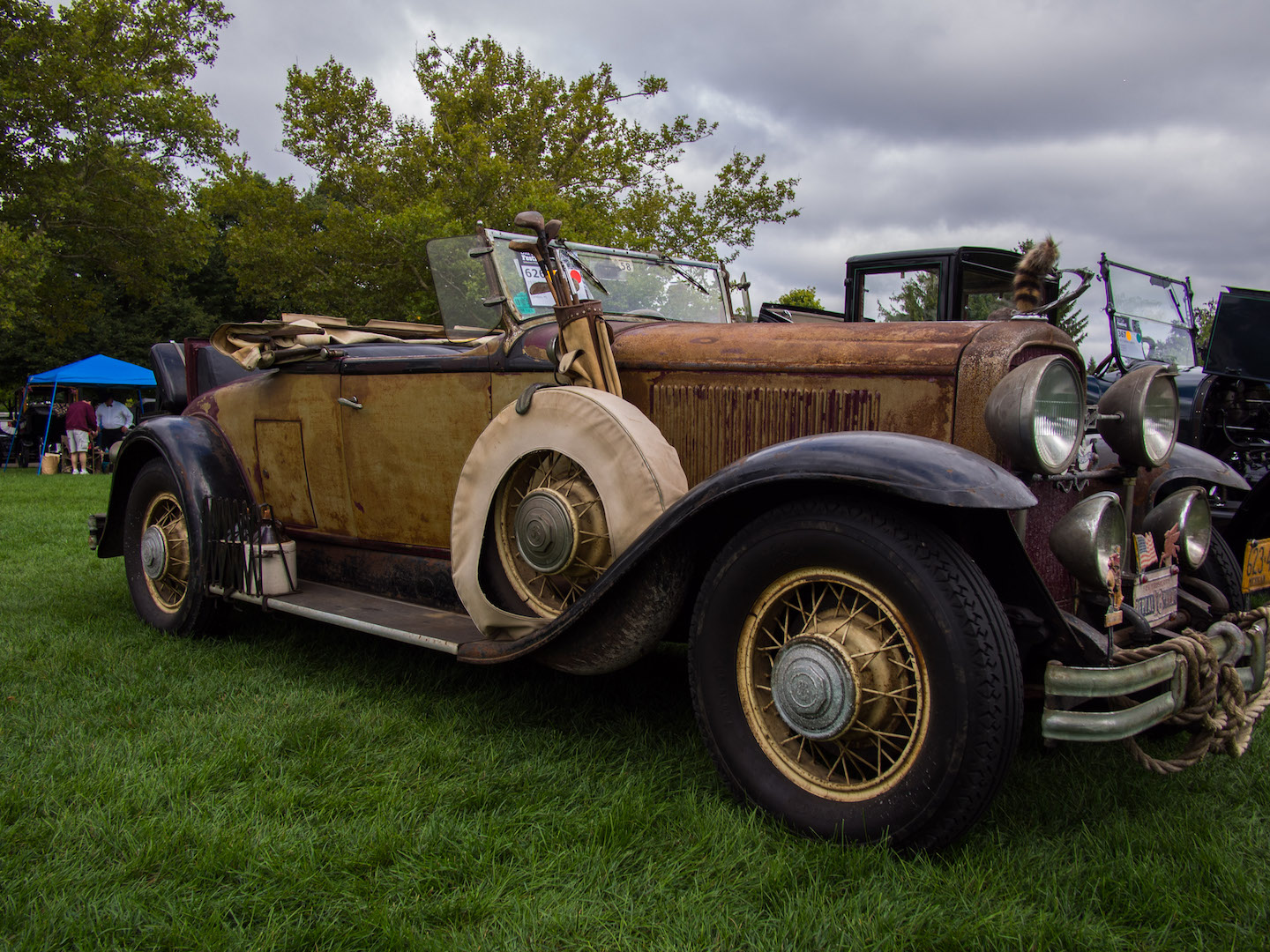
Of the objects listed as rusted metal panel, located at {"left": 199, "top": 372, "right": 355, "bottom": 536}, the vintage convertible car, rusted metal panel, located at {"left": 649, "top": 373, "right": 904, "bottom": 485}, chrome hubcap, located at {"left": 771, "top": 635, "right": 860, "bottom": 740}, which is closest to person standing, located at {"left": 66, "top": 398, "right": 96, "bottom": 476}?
rusted metal panel, located at {"left": 199, "top": 372, "right": 355, "bottom": 536}

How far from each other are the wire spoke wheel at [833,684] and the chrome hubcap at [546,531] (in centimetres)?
64

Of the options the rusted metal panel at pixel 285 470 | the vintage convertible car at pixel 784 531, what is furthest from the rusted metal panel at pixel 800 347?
the rusted metal panel at pixel 285 470

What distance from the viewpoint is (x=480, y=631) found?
2859 millimetres

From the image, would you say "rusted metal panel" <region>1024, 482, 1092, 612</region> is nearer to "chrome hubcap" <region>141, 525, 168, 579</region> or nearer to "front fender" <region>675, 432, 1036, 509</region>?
"front fender" <region>675, 432, 1036, 509</region>

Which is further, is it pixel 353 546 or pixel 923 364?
pixel 353 546

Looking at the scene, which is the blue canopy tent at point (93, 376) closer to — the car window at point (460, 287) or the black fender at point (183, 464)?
the black fender at point (183, 464)

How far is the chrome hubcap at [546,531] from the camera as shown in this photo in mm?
2570

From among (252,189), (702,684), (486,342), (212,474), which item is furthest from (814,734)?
(252,189)

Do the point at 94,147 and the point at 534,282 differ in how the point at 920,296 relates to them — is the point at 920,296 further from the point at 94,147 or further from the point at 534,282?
the point at 94,147

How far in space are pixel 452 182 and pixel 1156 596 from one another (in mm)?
12033

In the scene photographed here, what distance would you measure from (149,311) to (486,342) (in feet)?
90.7

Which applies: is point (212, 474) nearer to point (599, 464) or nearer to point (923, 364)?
point (599, 464)

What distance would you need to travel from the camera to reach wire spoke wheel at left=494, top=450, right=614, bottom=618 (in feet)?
8.49

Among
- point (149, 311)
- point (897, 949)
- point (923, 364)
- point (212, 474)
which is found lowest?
point (897, 949)
